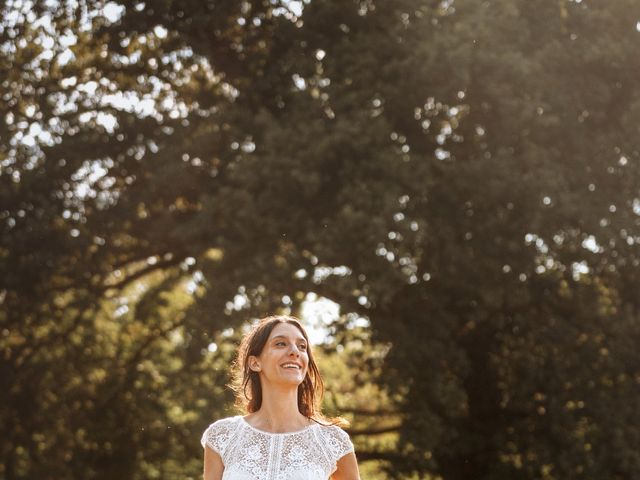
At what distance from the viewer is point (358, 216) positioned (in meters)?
13.6

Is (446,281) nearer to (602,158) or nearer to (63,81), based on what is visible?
(602,158)

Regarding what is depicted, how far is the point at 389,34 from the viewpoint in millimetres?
14984

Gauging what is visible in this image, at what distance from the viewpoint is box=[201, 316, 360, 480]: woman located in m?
4.57

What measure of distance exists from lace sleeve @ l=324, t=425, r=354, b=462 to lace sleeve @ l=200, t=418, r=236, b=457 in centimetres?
42

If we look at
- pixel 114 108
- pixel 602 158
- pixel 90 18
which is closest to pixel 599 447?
pixel 602 158

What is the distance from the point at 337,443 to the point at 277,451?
0.26m

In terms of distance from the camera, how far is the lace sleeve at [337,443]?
4.64 m

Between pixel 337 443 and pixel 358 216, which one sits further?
pixel 358 216

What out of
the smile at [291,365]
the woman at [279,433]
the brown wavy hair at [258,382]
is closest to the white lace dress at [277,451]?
the woman at [279,433]

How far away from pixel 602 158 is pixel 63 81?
825cm

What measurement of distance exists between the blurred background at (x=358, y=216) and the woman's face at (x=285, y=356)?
888 centimetres

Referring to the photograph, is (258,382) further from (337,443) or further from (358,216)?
(358,216)

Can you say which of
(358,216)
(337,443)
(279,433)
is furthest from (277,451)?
(358,216)

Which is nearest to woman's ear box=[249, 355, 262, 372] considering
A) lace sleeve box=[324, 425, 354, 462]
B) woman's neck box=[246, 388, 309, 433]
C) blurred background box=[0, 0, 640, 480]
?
woman's neck box=[246, 388, 309, 433]
